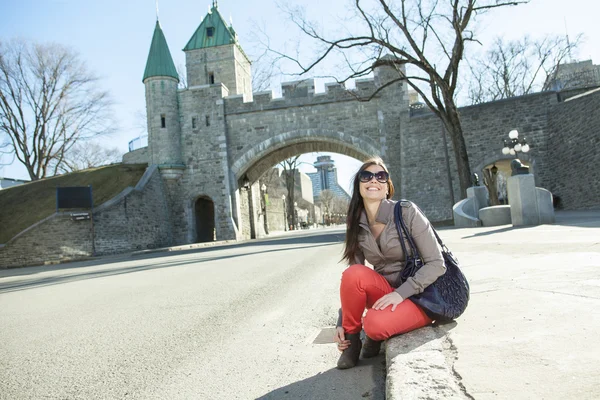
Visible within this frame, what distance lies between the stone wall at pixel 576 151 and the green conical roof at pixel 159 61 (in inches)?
773

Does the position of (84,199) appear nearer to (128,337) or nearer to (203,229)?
(203,229)

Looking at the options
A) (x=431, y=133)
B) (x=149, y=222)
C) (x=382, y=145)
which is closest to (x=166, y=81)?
(x=149, y=222)

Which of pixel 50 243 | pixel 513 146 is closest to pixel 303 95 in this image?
pixel 513 146

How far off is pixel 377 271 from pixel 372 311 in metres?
0.47

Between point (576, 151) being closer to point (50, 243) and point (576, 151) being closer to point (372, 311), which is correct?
point (372, 311)

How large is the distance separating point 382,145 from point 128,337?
75.5 ft

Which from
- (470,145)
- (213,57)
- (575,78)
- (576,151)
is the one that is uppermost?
(213,57)

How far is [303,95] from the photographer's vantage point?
26.5 meters

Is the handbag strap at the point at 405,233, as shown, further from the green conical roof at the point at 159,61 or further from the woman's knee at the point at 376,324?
the green conical roof at the point at 159,61

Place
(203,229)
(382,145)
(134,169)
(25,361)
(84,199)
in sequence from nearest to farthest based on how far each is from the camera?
1. (25,361)
2. (84,199)
3. (382,145)
4. (134,169)
5. (203,229)

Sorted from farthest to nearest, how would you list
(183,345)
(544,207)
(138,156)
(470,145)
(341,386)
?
(138,156) → (470,145) → (544,207) → (183,345) → (341,386)

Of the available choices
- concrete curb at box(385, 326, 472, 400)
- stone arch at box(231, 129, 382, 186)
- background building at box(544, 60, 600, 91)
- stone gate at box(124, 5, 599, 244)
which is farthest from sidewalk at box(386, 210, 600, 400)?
background building at box(544, 60, 600, 91)

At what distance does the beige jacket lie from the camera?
9.23 ft

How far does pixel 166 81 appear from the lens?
89.4 feet
